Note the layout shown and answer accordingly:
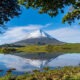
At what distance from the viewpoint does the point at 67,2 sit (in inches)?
1196

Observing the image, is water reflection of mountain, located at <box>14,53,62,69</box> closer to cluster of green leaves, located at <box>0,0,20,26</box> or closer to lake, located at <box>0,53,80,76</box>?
lake, located at <box>0,53,80,76</box>

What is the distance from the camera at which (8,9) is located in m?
36.0

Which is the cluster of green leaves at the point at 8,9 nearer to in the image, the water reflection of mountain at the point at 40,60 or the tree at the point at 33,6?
the tree at the point at 33,6

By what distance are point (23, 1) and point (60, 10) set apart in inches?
178

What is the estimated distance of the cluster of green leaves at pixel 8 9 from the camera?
3508 centimetres

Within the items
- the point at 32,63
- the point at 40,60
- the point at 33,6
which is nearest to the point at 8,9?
the point at 33,6

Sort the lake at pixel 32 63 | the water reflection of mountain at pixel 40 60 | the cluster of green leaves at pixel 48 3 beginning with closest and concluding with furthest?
the cluster of green leaves at pixel 48 3
the lake at pixel 32 63
the water reflection of mountain at pixel 40 60

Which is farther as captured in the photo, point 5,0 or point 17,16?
point 17,16

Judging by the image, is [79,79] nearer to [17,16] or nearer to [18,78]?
[18,78]

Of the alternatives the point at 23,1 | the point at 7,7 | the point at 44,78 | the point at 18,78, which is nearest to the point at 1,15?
the point at 7,7

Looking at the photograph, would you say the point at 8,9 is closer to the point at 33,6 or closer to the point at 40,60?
the point at 33,6

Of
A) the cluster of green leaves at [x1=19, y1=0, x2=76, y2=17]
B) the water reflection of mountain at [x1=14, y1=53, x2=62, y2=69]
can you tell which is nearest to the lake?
the water reflection of mountain at [x1=14, y1=53, x2=62, y2=69]

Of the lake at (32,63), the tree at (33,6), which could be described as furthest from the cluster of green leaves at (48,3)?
the lake at (32,63)

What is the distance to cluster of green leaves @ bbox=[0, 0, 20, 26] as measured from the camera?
35084 mm
